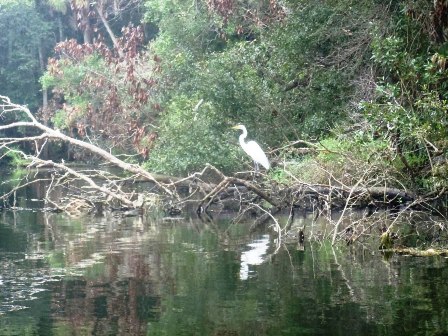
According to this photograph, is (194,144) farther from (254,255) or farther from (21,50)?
(21,50)

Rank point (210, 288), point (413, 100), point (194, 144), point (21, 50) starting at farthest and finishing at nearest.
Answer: point (21, 50), point (194, 144), point (413, 100), point (210, 288)

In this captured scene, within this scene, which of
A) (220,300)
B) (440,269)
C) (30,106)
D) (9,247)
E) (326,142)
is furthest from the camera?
(30,106)

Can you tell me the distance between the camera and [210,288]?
10.3m

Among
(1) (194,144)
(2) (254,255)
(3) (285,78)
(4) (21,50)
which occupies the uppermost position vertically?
(4) (21,50)

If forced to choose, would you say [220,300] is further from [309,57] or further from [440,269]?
[309,57]

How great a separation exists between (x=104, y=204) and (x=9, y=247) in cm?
600

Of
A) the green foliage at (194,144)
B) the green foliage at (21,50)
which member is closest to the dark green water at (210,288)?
the green foliage at (194,144)

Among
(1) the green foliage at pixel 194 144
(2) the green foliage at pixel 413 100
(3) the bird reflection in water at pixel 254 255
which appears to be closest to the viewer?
(3) the bird reflection in water at pixel 254 255

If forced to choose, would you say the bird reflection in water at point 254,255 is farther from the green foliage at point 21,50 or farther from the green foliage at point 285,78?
the green foliage at point 21,50

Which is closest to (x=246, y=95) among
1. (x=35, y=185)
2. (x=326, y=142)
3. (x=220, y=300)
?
(x=326, y=142)

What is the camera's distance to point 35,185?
30.6 metres

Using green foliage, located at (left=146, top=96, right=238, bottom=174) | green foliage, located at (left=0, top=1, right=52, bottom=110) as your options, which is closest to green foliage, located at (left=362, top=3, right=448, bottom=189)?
green foliage, located at (left=146, top=96, right=238, bottom=174)

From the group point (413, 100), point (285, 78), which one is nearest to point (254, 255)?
point (413, 100)

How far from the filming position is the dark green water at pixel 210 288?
8391 mm
